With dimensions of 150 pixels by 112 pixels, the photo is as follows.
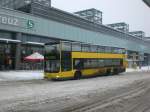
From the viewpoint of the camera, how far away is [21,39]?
45812 mm

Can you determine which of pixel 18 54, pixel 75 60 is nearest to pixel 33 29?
pixel 18 54

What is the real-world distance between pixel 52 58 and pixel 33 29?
18741 millimetres

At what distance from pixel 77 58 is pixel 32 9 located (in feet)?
66.9

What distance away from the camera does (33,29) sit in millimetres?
47562

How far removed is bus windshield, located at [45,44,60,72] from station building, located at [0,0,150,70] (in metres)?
13.8

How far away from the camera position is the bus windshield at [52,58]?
29.4 meters

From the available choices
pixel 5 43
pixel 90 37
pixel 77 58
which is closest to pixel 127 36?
pixel 90 37

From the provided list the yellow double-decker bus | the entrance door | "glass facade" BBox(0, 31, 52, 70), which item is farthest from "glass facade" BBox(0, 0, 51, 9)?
the yellow double-decker bus

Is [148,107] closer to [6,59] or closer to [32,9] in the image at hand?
[6,59]

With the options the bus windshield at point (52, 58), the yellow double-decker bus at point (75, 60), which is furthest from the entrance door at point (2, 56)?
the bus windshield at point (52, 58)

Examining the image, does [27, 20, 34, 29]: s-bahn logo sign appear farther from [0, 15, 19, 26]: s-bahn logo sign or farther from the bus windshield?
the bus windshield

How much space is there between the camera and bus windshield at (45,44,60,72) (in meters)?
29.4

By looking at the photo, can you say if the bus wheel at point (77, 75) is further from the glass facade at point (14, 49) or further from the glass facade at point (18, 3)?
the glass facade at point (18, 3)

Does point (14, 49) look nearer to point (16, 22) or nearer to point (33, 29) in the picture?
point (16, 22)
